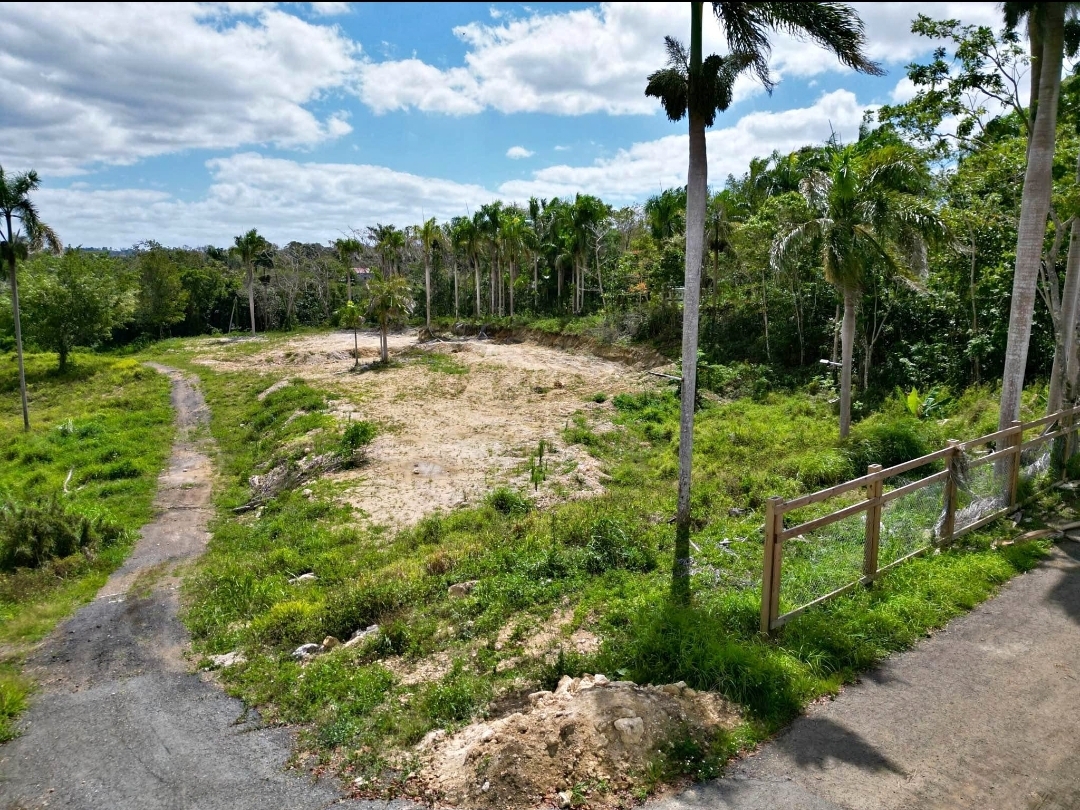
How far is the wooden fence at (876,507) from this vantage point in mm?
6371

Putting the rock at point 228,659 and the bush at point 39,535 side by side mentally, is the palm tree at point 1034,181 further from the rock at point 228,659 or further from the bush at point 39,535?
the bush at point 39,535

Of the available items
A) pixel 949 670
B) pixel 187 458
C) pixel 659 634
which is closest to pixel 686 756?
pixel 659 634

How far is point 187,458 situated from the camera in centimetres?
2266

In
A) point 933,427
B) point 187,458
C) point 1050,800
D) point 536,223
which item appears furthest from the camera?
point 536,223

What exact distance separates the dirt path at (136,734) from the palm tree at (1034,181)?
460 inches

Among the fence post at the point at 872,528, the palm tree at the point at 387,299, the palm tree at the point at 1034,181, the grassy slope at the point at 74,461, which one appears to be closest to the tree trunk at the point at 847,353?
the palm tree at the point at 1034,181

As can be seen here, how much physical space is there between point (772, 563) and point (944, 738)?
6.14 feet

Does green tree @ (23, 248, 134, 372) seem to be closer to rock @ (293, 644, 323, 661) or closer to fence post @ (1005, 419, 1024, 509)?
rock @ (293, 644, 323, 661)

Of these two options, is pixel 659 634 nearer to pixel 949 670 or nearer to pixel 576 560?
pixel 949 670

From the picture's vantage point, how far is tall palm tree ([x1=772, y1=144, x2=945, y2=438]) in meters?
15.1

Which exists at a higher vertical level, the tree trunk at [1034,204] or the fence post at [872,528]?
the tree trunk at [1034,204]

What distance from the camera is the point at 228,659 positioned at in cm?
914

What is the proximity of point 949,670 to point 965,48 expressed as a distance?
41.8 feet

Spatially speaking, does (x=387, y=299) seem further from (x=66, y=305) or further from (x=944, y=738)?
(x=944, y=738)
